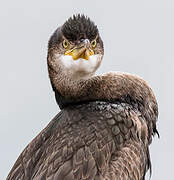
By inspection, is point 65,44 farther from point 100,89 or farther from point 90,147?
point 90,147

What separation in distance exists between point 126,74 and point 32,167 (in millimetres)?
1884

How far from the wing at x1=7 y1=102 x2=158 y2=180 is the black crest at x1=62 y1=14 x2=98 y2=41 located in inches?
34.4

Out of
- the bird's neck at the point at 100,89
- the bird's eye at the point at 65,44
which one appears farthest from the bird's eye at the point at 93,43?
the bird's neck at the point at 100,89

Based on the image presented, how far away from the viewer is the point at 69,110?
350 inches

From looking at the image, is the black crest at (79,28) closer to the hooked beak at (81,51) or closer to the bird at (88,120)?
the bird at (88,120)

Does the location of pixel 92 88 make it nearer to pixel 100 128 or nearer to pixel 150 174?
pixel 100 128

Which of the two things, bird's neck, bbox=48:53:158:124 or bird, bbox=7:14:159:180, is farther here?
bird's neck, bbox=48:53:158:124

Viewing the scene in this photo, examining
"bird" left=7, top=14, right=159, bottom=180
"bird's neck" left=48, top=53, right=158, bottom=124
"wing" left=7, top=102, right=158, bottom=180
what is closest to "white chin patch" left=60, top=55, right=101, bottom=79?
"bird" left=7, top=14, right=159, bottom=180

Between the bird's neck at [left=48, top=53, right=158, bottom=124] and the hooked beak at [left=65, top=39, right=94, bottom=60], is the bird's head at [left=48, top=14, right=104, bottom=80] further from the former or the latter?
the bird's neck at [left=48, top=53, right=158, bottom=124]

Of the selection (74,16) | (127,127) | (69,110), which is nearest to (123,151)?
(127,127)

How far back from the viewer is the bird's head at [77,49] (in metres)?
8.62

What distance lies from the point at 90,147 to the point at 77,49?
124 centimetres

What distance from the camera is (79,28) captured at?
28.7 feet

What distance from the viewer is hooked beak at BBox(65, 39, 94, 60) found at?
8.59m
